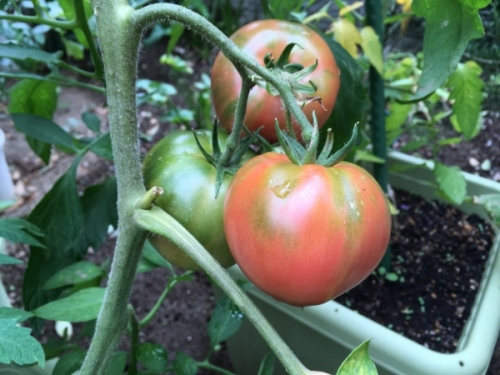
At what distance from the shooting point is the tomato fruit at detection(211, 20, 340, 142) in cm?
44

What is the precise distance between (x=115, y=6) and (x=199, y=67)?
153 cm

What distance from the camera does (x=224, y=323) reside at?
70 centimetres

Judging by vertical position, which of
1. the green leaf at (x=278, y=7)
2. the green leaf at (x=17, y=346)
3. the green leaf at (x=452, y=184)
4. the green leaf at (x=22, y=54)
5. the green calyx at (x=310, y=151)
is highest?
the green leaf at (x=278, y=7)

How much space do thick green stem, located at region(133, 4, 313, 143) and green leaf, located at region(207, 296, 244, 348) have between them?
15.9 inches

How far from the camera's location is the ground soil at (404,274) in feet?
2.65

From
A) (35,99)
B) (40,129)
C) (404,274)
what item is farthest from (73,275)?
(404,274)

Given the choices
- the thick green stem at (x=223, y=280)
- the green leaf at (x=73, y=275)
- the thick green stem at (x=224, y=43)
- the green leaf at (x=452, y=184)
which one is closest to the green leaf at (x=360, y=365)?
the thick green stem at (x=223, y=280)

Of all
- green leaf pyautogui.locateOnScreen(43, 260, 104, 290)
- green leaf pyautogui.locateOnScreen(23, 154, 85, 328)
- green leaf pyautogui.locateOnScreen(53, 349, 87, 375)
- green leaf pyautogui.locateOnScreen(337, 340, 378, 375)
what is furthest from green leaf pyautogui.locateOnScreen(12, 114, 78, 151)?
green leaf pyautogui.locateOnScreen(337, 340, 378, 375)

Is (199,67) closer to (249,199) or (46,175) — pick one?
(46,175)

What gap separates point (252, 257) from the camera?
1.15ft

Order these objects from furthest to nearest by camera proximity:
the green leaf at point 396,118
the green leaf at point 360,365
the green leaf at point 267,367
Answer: the green leaf at point 396,118
the green leaf at point 267,367
the green leaf at point 360,365

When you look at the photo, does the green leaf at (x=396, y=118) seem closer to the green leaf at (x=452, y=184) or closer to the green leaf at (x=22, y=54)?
the green leaf at (x=452, y=184)

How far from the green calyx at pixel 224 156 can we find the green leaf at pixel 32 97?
15.5 inches

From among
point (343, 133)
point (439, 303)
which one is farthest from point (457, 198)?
point (343, 133)
